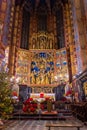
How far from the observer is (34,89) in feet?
63.7

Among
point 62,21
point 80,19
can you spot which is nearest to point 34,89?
point 80,19

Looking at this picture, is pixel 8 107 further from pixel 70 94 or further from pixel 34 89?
pixel 34 89

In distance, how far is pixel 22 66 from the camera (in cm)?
2027

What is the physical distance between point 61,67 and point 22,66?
581 cm

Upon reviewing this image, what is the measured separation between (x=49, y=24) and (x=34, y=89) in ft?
45.3

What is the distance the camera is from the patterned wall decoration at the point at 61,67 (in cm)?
1953

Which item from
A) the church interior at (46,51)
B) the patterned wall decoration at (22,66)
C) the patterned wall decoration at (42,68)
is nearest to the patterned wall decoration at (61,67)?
the church interior at (46,51)

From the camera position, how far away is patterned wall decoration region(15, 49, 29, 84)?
19.7 metres

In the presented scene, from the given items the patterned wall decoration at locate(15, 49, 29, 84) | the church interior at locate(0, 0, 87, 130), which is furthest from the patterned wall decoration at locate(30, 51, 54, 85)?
the patterned wall decoration at locate(15, 49, 29, 84)

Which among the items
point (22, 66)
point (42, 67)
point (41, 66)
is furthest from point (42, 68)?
point (22, 66)

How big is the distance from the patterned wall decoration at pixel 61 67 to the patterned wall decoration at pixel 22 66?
180 inches

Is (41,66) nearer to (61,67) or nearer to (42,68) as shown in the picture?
(42,68)

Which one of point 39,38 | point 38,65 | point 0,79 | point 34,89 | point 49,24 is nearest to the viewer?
point 0,79

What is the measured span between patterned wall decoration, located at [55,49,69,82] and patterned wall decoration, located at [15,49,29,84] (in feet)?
15.0
